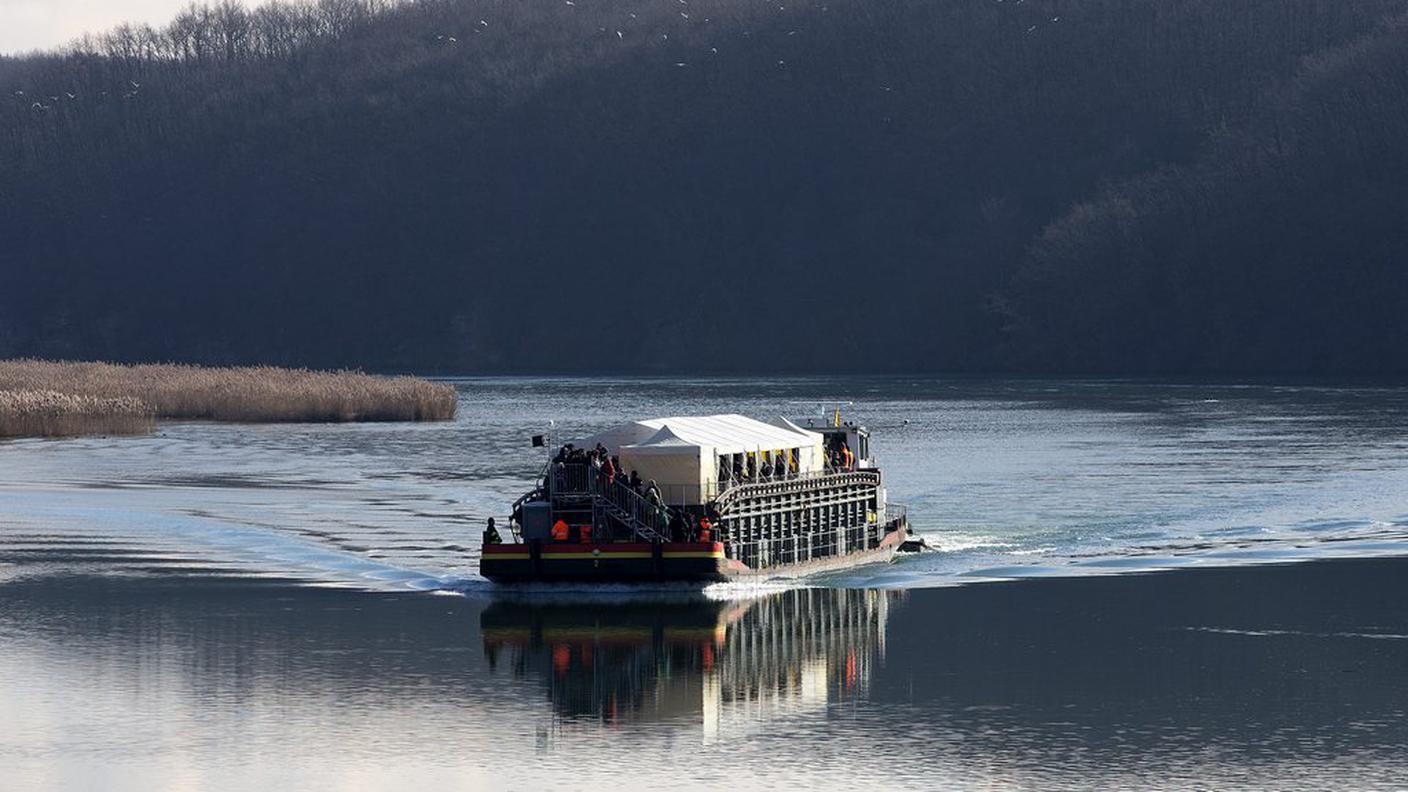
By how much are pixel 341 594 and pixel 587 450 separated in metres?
5.87

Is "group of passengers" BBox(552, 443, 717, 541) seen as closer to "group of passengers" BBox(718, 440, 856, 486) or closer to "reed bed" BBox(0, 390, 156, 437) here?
"group of passengers" BBox(718, 440, 856, 486)

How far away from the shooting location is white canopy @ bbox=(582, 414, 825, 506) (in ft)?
165

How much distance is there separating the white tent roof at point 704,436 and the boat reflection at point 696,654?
3.81 meters

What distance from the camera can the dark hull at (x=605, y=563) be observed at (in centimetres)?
4825

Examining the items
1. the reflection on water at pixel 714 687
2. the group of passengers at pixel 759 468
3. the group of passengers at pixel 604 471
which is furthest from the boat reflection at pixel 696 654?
the group of passengers at pixel 759 468

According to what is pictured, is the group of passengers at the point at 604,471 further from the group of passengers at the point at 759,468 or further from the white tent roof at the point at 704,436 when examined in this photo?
the group of passengers at the point at 759,468

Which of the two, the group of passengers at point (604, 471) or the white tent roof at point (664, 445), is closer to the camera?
the group of passengers at point (604, 471)

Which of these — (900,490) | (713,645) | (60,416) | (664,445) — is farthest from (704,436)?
(60,416)

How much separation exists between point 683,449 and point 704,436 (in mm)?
1700

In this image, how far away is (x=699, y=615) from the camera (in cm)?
4706

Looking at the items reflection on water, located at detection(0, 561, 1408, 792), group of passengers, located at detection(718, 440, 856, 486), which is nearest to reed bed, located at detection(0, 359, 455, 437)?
group of passengers, located at detection(718, 440, 856, 486)

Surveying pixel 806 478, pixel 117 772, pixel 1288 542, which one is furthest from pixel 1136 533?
pixel 117 772

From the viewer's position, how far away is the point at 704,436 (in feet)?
171

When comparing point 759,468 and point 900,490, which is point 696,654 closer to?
point 759,468
